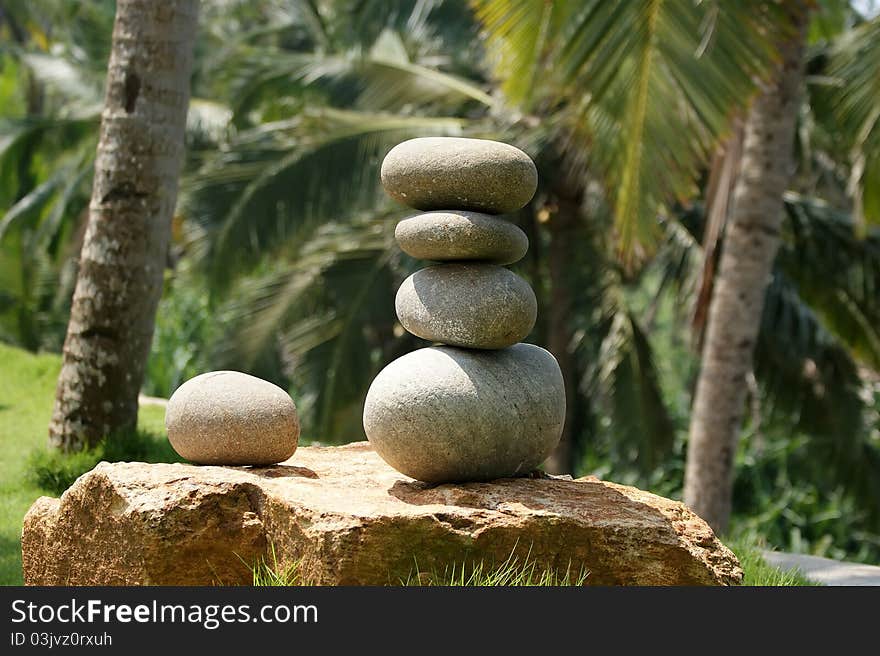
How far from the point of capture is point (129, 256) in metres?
6.82

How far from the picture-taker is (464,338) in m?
4.95

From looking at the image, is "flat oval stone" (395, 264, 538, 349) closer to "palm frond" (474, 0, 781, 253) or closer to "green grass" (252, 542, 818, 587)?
"green grass" (252, 542, 818, 587)

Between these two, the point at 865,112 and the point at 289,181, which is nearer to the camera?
the point at 865,112

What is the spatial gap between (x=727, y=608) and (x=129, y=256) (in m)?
4.26

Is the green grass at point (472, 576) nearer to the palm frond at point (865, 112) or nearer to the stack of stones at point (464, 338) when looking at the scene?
the stack of stones at point (464, 338)

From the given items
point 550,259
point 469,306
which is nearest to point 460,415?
point 469,306

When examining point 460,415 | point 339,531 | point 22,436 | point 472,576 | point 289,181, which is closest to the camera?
point 339,531

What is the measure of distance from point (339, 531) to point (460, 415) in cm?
85

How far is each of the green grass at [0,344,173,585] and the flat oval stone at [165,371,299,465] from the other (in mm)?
1153

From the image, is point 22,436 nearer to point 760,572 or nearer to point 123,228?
A: point 123,228

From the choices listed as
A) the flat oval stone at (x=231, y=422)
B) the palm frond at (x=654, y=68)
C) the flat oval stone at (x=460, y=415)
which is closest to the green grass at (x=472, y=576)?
the flat oval stone at (x=460, y=415)

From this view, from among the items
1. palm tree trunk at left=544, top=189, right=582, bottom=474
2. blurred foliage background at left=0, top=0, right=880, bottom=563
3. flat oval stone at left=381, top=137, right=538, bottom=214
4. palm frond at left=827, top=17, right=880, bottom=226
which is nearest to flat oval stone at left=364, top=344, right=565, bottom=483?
flat oval stone at left=381, top=137, right=538, bottom=214

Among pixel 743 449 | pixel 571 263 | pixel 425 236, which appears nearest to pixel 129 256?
pixel 425 236

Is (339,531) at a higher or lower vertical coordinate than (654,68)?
lower
